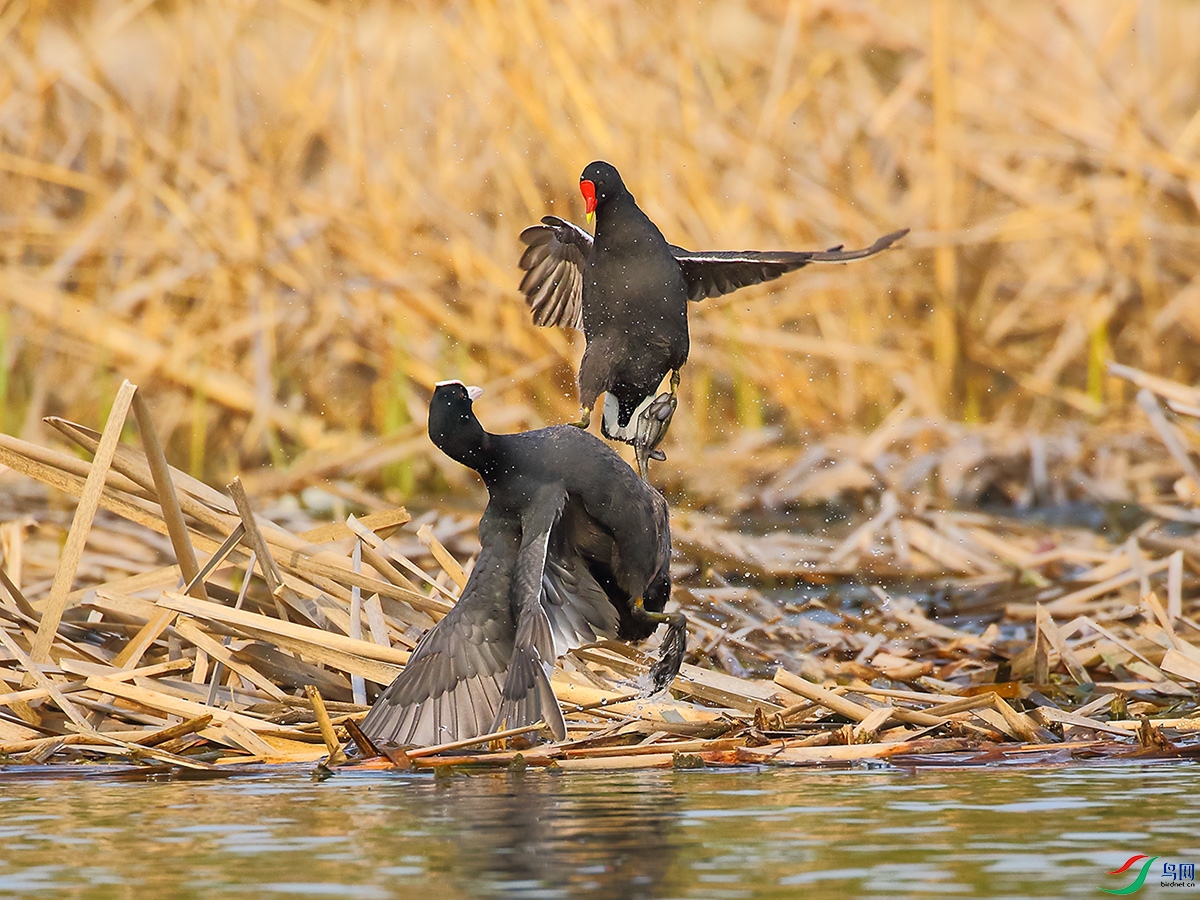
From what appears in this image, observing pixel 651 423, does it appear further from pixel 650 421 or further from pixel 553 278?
pixel 553 278

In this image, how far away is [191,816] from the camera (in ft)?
11.4

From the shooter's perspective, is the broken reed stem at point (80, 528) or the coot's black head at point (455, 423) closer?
the coot's black head at point (455, 423)

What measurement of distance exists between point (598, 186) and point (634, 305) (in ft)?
1.16

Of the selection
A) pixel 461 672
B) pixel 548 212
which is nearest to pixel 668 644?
pixel 461 672

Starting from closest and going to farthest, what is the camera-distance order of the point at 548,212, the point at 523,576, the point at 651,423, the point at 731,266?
the point at 523,576, the point at 651,423, the point at 731,266, the point at 548,212

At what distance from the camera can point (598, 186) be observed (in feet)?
17.2

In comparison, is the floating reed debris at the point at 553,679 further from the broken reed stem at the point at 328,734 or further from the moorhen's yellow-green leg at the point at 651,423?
the moorhen's yellow-green leg at the point at 651,423

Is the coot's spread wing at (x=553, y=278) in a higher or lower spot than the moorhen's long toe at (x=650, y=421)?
higher

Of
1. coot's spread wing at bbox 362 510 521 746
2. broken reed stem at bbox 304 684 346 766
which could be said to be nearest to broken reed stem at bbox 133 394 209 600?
broken reed stem at bbox 304 684 346 766

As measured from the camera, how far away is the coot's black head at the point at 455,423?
4059 millimetres

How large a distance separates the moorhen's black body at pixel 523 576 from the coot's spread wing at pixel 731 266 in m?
1.25

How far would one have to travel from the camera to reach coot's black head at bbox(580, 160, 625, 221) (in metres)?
5.20

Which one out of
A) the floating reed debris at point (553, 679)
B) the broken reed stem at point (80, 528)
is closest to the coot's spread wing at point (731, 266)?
the floating reed debris at point (553, 679)

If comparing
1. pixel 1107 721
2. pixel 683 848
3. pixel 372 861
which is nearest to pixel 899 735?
pixel 1107 721
